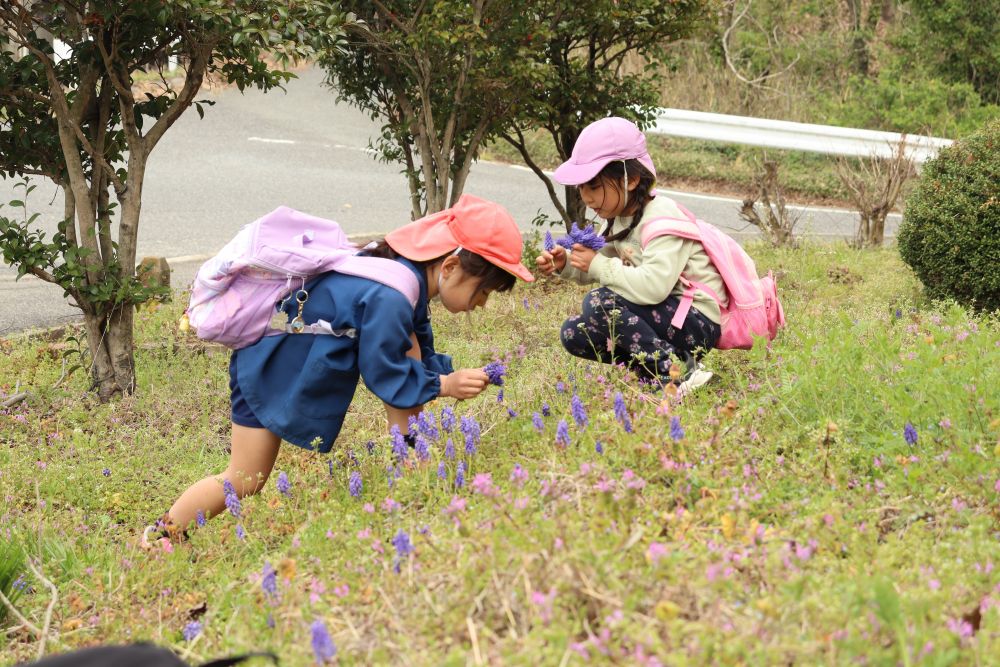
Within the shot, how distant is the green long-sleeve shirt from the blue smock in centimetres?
88

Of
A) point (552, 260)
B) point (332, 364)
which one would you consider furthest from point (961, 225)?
point (332, 364)

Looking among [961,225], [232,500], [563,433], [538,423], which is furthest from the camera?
[961,225]

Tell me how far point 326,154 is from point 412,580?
1221 centimetres

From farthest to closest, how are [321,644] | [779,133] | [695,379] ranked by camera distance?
[779,133] < [695,379] < [321,644]

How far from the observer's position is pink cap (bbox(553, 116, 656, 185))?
438 cm

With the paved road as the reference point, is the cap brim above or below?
above

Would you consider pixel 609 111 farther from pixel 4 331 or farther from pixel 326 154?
pixel 326 154

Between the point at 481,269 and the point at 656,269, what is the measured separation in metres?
0.86

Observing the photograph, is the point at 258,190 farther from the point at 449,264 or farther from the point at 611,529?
the point at 611,529

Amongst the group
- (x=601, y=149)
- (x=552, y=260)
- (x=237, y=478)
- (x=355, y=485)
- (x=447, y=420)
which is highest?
(x=601, y=149)

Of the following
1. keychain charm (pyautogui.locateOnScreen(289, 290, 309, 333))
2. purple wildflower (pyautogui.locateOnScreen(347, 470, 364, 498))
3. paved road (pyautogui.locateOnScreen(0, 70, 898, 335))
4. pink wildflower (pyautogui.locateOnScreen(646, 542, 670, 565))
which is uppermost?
keychain charm (pyautogui.locateOnScreen(289, 290, 309, 333))

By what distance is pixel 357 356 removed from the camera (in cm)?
379

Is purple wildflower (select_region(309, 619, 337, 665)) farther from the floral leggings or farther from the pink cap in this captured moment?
the pink cap

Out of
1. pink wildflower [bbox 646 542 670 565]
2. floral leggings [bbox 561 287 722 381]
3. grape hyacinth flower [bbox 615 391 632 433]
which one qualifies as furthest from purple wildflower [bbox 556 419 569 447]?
floral leggings [bbox 561 287 722 381]
